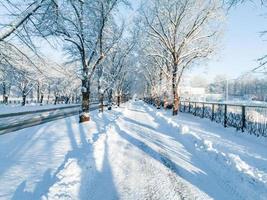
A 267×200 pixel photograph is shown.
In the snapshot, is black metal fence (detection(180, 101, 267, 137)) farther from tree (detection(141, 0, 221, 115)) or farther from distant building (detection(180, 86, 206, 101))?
distant building (detection(180, 86, 206, 101))

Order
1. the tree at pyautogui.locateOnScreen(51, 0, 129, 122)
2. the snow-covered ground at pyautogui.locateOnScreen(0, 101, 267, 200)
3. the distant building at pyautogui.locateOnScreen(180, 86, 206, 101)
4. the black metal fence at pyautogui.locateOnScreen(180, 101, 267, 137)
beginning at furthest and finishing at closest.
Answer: the distant building at pyautogui.locateOnScreen(180, 86, 206, 101)
the tree at pyautogui.locateOnScreen(51, 0, 129, 122)
the black metal fence at pyautogui.locateOnScreen(180, 101, 267, 137)
the snow-covered ground at pyautogui.locateOnScreen(0, 101, 267, 200)

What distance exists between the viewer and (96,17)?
62.5 feet

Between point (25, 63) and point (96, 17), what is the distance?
12111 millimetres

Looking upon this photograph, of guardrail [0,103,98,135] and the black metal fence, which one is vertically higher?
the black metal fence

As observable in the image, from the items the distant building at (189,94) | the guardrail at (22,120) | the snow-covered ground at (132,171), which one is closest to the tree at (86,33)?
the guardrail at (22,120)

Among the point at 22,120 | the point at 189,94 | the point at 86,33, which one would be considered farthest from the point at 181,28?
the point at 189,94

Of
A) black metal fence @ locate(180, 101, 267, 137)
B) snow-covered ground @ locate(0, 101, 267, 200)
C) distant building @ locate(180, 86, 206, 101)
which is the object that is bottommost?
snow-covered ground @ locate(0, 101, 267, 200)

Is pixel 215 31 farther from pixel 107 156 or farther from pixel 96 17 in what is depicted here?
pixel 107 156

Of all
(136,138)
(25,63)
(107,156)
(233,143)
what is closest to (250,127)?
(233,143)

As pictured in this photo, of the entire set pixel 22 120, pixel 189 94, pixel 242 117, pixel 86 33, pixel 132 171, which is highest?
pixel 86 33

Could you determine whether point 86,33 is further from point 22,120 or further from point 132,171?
point 132,171

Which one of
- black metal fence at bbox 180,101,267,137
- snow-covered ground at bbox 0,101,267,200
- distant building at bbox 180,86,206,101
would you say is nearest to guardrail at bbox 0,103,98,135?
snow-covered ground at bbox 0,101,267,200

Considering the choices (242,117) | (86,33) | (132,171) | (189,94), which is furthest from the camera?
(189,94)

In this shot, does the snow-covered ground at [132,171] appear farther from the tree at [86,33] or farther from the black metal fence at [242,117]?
the tree at [86,33]
